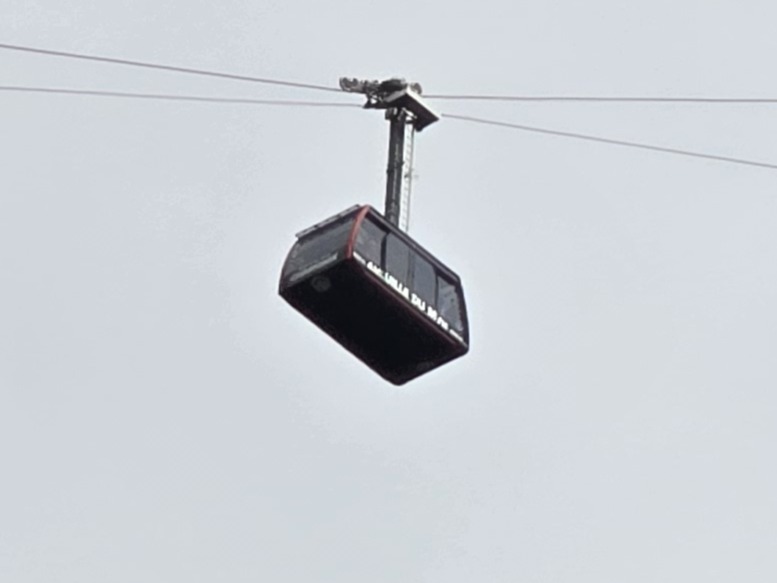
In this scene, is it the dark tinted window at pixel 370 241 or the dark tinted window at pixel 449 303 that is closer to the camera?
the dark tinted window at pixel 370 241

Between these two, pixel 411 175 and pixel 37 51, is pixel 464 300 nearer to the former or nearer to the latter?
pixel 411 175

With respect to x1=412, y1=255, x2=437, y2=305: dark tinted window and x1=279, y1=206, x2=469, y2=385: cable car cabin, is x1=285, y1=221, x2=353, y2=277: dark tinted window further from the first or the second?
x1=412, y1=255, x2=437, y2=305: dark tinted window

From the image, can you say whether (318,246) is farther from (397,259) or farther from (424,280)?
(424,280)

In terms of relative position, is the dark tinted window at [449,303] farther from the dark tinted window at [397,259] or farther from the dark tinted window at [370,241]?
the dark tinted window at [370,241]

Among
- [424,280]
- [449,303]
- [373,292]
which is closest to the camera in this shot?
[373,292]

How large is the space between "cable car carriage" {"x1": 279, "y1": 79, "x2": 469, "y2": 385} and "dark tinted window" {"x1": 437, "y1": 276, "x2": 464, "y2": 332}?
0.01 meters

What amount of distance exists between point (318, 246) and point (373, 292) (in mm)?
994

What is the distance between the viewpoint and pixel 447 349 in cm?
3816

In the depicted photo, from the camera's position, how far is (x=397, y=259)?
122 feet

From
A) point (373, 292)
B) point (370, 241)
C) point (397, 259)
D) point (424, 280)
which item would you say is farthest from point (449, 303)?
point (370, 241)

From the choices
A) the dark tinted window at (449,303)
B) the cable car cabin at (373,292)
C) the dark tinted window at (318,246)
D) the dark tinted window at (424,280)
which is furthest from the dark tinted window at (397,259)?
the dark tinted window at (449,303)

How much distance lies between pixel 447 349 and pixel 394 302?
4.07 feet

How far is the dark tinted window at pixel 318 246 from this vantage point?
1471 inches

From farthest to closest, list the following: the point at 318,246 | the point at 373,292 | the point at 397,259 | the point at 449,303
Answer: the point at 449,303, the point at 318,246, the point at 397,259, the point at 373,292
